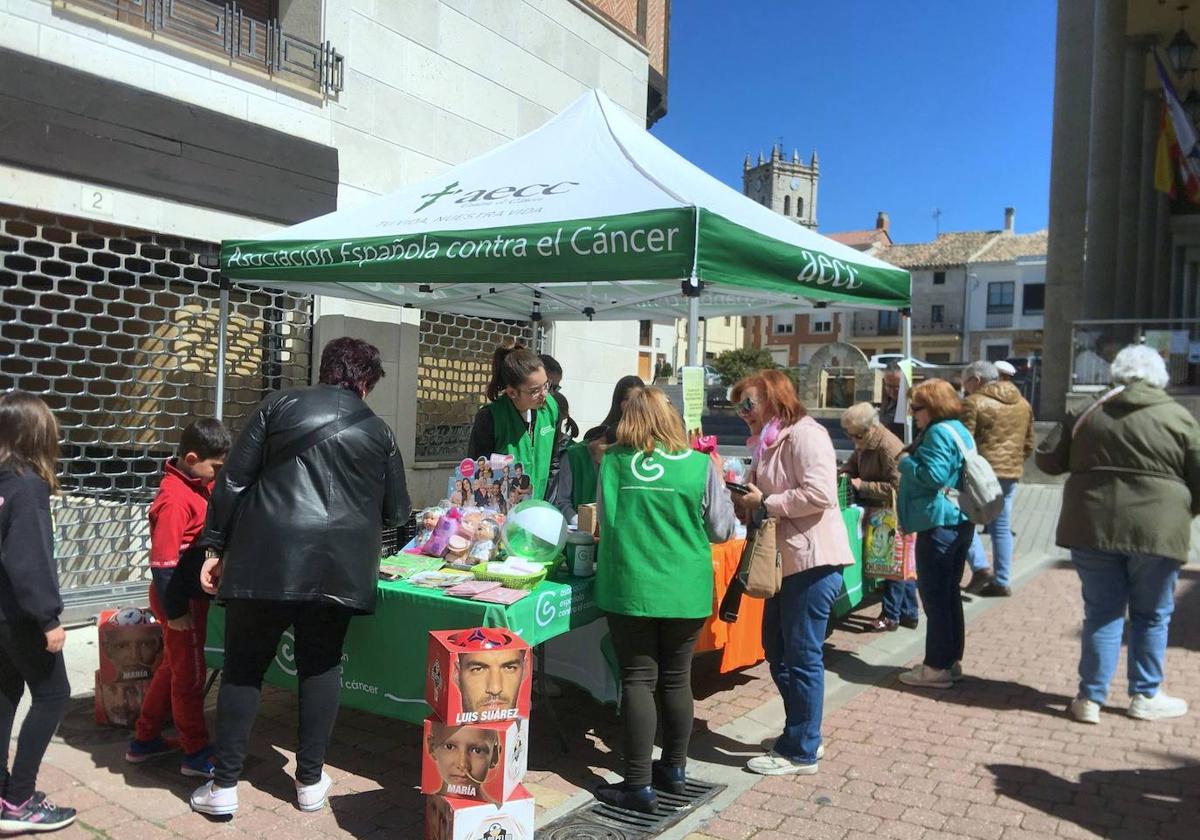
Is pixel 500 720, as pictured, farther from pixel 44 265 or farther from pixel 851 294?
pixel 44 265

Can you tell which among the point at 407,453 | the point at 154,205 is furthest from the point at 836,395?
the point at 154,205

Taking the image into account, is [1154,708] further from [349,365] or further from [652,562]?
[349,365]

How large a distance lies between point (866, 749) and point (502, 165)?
4135 mm

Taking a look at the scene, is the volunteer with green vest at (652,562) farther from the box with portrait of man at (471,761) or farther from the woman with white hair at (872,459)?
the woman with white hair at (872,459)

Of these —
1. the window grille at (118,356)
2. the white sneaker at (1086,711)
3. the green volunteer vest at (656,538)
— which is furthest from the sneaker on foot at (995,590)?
the window grille at (118,356)

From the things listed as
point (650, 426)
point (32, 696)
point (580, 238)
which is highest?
point (580, 238)

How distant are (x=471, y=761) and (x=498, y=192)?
11.6 ft

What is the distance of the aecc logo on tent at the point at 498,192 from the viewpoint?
5.24 metres

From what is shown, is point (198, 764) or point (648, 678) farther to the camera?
point (198, 764)

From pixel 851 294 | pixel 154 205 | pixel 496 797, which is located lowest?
pixel 496 797

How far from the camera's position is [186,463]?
366 centimetres

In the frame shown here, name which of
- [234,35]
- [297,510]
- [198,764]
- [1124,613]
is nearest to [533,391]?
[297,510]

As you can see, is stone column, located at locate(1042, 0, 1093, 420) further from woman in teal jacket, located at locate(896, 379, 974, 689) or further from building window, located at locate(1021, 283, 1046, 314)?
building window, located at locate(1021, 283, 1046, 314)

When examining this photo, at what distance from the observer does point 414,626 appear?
12.0 ft
